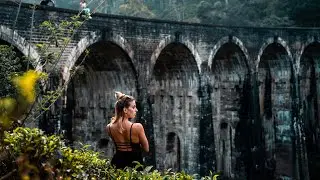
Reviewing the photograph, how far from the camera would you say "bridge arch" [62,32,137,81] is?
32.5 feet

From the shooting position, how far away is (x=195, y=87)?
46.9 feet

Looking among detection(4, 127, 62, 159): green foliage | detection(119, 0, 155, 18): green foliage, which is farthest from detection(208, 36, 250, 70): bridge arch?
detection(119, 0, 155, 18): green foliage

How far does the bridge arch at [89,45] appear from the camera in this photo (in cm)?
991

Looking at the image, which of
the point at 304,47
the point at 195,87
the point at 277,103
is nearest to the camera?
the point at 195,87

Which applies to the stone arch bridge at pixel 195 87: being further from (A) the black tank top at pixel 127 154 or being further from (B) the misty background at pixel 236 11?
(B) the misty background at pixel 236 11

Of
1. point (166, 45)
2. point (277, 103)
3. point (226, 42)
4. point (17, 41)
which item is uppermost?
point (226, 42)

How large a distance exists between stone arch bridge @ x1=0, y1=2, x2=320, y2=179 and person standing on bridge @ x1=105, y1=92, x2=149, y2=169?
5.65m

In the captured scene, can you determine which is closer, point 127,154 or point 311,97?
point 127,154

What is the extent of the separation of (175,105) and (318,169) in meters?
10.0

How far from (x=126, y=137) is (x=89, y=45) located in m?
7.11

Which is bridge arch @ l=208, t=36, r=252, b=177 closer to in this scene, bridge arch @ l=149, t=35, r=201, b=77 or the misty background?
bridge arch @ l=149, t=35, r=201, b=77

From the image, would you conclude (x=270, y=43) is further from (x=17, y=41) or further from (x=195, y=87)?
(x=17, y=41)

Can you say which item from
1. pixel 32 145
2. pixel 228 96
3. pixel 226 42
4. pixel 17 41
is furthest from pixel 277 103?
pixel 32 145

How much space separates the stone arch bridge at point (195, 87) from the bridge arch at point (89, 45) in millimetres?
32
